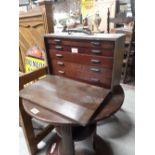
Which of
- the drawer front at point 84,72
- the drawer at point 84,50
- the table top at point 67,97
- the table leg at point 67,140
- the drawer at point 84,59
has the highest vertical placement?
the drawer at point 84,50

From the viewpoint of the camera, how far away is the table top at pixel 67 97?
1020mm

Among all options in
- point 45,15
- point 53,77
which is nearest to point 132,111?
point 53,77

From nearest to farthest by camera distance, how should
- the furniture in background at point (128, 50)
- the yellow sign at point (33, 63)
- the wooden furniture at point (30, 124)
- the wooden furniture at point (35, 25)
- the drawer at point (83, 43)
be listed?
the drawer at point (83, 43) → the wooden furniture at point (30, 124) → the wooden furniture at point (35, 25) → the yellow sign at point (33, 63) → the furniture in background at point (128, 50)

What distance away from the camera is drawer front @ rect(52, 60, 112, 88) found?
1348 mm

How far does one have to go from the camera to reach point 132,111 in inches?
90.5

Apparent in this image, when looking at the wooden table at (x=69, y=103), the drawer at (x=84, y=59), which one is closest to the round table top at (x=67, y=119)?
the wooden table at (x=69, y=103)

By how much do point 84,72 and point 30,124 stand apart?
71cm

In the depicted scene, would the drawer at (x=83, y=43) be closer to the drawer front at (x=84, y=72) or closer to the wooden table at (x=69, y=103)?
the drawer front at (x=84, y=72)

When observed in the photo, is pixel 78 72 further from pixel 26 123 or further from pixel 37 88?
pixel 26 123

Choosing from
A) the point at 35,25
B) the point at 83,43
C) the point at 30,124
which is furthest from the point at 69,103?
the point at 35,25

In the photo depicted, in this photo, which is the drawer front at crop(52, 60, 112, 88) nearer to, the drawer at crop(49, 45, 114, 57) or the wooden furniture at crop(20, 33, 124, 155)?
the wooden furniture at crop(20, 33, 124, 155)
